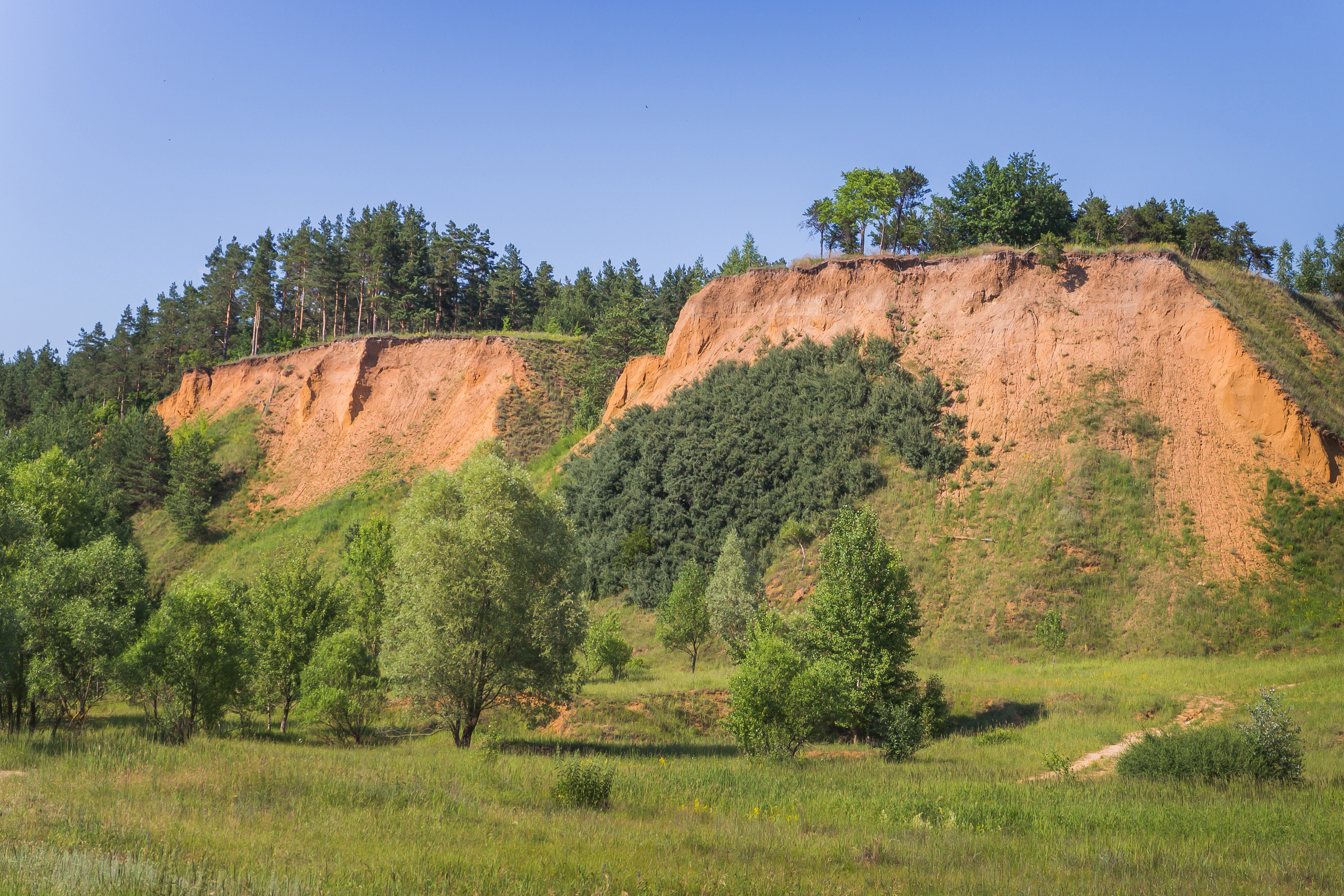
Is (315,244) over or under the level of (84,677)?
over

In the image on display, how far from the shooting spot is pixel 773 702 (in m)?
20.1

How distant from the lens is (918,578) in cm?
3844

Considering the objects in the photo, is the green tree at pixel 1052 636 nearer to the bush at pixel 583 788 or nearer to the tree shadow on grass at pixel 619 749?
the tree shadow on grass at pixel 619 749

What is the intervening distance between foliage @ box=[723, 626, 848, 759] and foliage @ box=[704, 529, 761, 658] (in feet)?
45.7

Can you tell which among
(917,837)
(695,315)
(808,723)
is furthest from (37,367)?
(917,837)

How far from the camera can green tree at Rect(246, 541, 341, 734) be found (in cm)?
2889

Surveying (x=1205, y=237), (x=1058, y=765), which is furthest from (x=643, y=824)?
(x=1205, y=237)

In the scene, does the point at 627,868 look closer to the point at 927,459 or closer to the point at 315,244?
the point at 927,459

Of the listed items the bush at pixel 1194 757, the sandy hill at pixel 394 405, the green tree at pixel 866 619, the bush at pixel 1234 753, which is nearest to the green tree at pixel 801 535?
the green tree at pixel 866 619

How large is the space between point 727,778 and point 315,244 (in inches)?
2927

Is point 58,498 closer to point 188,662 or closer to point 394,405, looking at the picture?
point 188,662

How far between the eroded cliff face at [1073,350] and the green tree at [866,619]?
18258 millimetres

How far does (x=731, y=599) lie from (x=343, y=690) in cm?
1697

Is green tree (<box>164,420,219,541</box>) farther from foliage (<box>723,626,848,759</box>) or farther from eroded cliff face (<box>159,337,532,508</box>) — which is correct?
foliage (<box>723,626,848,759</box>)
